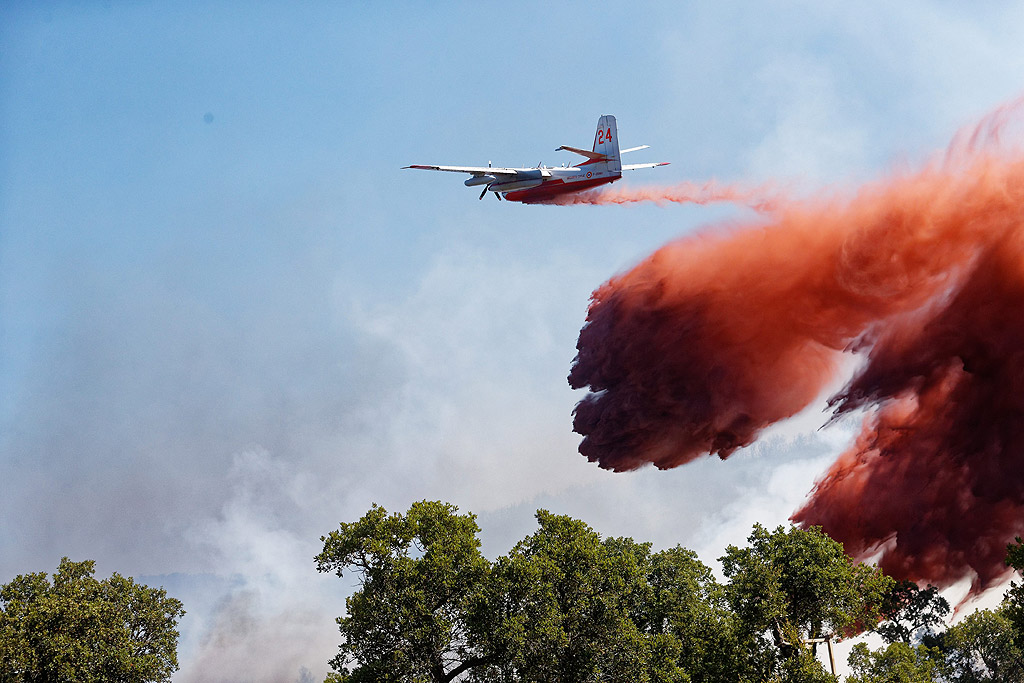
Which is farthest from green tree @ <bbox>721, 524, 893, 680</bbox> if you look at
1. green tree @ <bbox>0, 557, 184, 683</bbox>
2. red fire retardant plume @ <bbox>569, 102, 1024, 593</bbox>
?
green tree @ <bbox>0, 557, 184, 683</bbox>

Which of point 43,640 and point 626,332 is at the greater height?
point 626,332

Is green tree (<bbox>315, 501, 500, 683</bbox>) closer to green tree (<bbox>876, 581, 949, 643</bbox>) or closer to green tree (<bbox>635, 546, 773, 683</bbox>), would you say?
green tree (<bbox>635, 546, 773, 683</bbox>)

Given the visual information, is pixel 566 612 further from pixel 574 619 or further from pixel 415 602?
pixel 415 602

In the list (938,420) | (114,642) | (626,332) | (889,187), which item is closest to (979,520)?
(938,420)

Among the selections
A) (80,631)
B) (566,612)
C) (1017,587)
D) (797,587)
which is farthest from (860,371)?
(80,631)

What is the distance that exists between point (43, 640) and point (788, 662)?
34.7 meters

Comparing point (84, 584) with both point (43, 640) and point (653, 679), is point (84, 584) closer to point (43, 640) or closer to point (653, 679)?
point (43, 640)

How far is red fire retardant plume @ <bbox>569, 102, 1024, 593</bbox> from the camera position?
172ft

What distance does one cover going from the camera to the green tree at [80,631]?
41.0 metres

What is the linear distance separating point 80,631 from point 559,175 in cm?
3812

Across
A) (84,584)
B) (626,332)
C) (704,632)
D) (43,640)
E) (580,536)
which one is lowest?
(704,632)

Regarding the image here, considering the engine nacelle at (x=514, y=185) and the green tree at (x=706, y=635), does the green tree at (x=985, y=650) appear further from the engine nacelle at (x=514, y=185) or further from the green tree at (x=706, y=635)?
the engine nacelle at (x=514, y=185)

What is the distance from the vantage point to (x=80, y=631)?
43469 millimetres

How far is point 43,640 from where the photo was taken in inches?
1635
